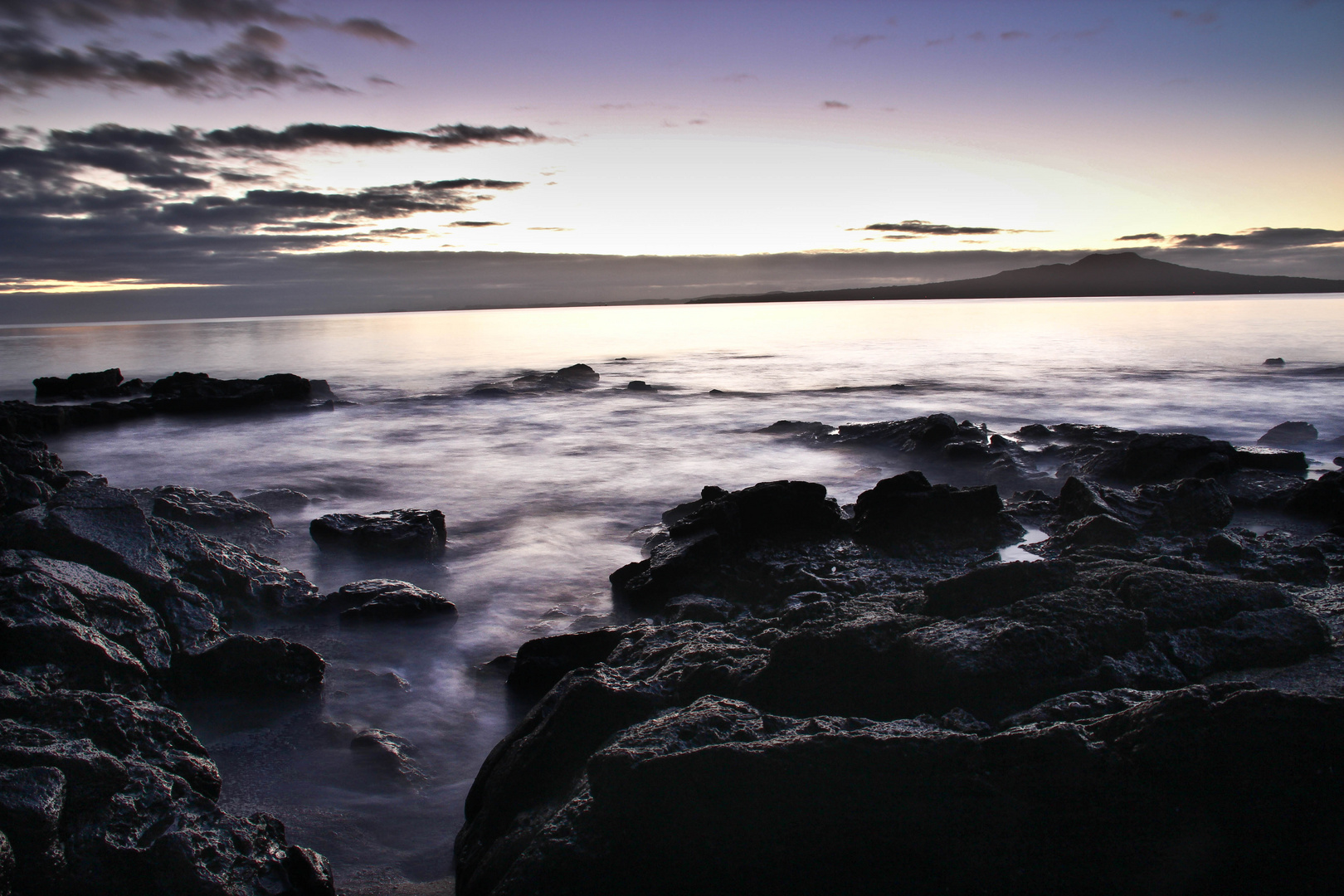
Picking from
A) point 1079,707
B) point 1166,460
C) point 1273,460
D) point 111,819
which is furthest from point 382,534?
point 1273,460

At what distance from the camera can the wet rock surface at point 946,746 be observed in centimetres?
260

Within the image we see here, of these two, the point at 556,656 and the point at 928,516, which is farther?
the point at 928,516

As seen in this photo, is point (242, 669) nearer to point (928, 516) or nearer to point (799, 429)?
point (928, 516)

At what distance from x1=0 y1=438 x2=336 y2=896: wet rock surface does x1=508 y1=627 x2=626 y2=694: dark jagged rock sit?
4.72 feet

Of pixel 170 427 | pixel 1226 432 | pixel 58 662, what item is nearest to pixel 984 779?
pixel 58 662

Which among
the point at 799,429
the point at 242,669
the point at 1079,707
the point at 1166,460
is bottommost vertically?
the point at 242,669

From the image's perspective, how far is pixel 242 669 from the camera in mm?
5098

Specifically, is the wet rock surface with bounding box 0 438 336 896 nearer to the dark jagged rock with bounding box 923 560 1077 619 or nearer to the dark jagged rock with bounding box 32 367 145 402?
the dark jagged rock with bounding box 923 560 1077 619

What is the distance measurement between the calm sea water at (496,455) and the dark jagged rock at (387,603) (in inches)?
7.5

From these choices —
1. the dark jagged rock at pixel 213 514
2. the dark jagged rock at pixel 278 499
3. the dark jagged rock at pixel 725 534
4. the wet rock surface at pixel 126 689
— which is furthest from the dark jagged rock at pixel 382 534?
the dark jagged rock at pixel 725 534

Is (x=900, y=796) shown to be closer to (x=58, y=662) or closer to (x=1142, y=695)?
(x=1142, y=695)

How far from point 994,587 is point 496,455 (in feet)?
39.7

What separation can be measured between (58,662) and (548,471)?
9620 mm

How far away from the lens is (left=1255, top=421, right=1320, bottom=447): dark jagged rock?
551 inches
